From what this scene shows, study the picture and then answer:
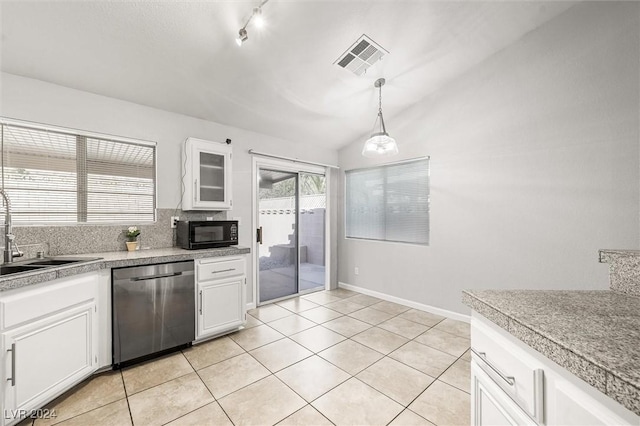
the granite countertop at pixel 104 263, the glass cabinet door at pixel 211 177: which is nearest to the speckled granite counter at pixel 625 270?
the granite countertop at pixel 104 263

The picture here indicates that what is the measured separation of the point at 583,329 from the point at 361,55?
9.26 feet

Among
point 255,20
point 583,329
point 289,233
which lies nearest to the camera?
point 583,329

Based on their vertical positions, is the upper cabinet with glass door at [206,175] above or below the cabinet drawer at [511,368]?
above

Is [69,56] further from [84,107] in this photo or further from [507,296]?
[507,296]

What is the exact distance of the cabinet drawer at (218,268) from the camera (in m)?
2.79

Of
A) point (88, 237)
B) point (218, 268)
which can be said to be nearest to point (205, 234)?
point (218, 268)

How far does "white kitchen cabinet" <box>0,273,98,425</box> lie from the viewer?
1.65m

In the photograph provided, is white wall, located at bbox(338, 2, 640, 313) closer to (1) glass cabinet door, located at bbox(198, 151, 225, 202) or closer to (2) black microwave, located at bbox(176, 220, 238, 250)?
(1) glass cabinet door, located at bbox(198, 151, 225, 202)

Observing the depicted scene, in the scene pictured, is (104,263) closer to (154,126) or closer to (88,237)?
(88,237)

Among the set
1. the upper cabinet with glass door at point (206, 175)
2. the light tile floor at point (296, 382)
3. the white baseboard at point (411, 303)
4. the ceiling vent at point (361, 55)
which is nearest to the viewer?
the light tile floor at point (296, 382)

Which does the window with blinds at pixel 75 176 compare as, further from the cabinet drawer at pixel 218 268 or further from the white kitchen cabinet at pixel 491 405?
the white kitchen cabinet at pixel 491 405

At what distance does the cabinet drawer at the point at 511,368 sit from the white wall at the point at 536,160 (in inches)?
96.3

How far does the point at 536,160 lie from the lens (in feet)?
9.41

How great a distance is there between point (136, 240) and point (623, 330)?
11.7 ft
